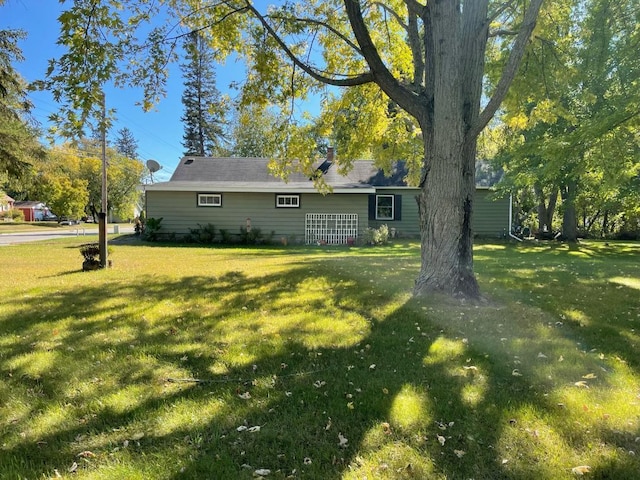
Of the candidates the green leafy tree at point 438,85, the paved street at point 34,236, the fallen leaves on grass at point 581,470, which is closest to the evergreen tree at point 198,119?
the paved street at point 34,236

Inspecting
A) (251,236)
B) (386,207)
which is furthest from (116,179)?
(386,207)

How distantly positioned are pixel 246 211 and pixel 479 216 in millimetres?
11542

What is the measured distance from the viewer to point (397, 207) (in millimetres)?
19766

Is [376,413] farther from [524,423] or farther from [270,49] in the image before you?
[270,49]

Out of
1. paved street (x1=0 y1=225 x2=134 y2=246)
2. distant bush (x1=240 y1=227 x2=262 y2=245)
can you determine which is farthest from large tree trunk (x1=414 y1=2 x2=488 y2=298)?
paved street (x1=0 y1=225 x2=134 y2=246)

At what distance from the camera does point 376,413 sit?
271cm

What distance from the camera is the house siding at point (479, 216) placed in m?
19.7

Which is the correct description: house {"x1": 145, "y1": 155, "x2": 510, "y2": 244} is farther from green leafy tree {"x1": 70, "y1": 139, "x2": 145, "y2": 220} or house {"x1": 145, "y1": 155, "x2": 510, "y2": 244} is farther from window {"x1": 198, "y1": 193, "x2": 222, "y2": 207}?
green leafy tree {"x1": 70, "y1": 139, "x2": 145, "y2": 220}

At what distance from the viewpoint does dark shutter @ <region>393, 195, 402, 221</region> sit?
19.7 m

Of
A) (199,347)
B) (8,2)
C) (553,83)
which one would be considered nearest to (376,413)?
(199,347)

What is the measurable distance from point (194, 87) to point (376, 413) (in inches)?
1673

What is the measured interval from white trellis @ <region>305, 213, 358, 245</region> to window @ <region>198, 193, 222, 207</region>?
12.9ft

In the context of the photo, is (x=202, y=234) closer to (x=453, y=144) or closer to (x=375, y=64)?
(x=375, y=64)

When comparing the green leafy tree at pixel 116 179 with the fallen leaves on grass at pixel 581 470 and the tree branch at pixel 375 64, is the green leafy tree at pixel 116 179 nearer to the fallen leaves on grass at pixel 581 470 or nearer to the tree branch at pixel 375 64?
the tree branch at pixel 375 64
